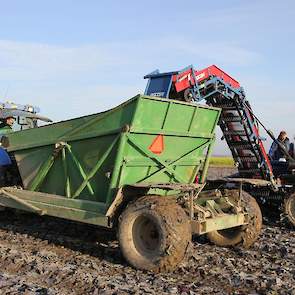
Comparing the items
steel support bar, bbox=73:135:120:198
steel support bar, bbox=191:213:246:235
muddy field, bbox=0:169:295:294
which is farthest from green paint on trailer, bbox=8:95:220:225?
steel support bar, bbox=191:213:246:235

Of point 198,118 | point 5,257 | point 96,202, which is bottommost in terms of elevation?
point 5,257

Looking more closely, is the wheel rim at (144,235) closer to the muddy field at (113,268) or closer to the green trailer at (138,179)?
the green trailer at (138,179)

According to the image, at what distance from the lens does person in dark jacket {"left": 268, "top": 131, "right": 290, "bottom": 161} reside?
1000 cm

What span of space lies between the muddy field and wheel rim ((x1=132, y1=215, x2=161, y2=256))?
311 mm

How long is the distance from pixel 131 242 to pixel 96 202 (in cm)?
81

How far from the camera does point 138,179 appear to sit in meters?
6.48

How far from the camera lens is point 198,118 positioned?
6.96 meters

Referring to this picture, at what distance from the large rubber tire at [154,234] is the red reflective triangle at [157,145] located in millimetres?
828

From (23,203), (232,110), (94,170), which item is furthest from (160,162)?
(232,110)

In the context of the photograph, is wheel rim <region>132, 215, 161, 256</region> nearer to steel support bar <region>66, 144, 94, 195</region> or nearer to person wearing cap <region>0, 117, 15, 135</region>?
steel support bar <region>66, 144, 94, 195</region>

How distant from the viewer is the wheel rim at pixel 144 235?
19.2 feet

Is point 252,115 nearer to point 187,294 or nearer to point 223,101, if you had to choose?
point 223,101

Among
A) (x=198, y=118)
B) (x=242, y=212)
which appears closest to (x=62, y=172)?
(x=198, y=118)

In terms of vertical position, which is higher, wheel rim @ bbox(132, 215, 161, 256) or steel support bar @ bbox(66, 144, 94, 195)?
steel support bar @ bbox(66, 144, 94, 195)
